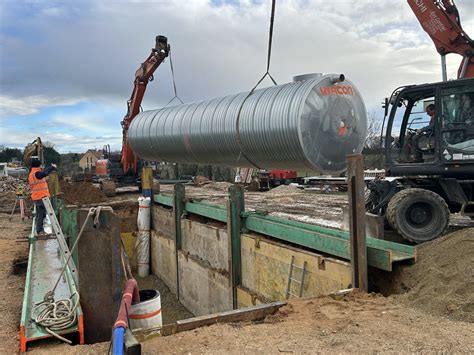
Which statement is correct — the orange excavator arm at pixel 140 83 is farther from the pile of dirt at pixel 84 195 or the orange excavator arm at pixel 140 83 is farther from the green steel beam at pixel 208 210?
the green steel beam at pixel 208 210

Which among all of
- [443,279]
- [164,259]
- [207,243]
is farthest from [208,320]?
[164,259]

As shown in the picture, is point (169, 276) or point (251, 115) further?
point (169, 276)

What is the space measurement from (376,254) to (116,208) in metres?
10.8

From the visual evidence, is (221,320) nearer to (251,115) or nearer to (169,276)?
(251,115)

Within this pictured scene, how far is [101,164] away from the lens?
67.2ft

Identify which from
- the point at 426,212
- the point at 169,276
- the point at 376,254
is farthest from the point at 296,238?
the point at 169,276

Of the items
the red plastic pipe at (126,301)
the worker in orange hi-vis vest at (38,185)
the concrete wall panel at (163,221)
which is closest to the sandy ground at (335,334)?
the red plastic pipe at (126,301)

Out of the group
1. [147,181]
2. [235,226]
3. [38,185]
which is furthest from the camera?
[147,181]

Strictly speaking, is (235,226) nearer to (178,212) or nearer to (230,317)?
(178,212)

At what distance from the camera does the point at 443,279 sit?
500 cm

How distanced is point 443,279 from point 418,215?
7.27ft

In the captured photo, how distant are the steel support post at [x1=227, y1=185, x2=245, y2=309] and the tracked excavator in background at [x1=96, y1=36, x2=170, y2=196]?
7.76 meters

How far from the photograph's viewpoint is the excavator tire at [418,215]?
6.96m

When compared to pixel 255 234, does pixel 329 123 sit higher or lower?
higher
